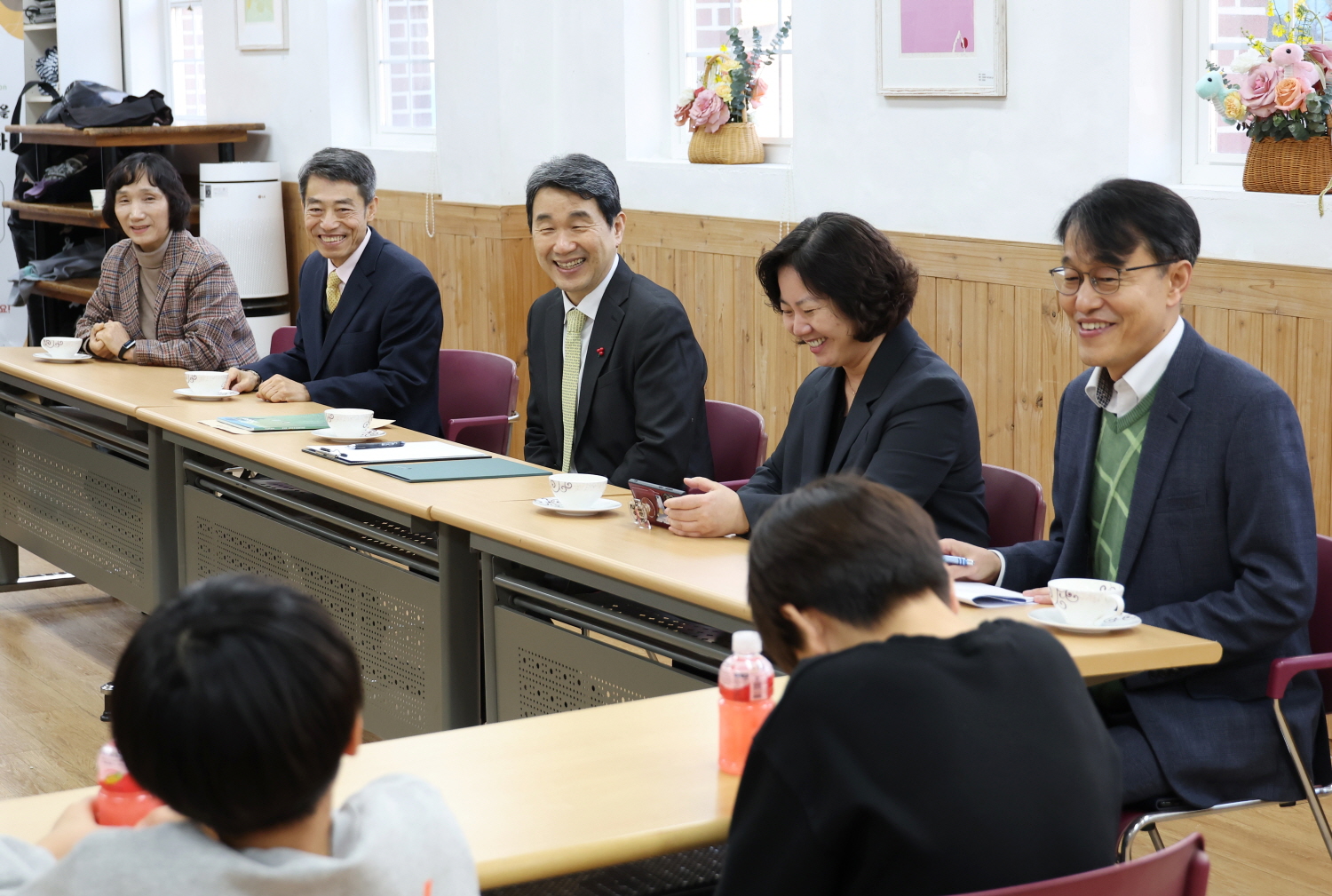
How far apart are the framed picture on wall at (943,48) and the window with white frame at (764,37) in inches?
30.9

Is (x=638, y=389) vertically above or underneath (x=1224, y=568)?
above

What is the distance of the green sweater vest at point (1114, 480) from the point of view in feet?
7.98

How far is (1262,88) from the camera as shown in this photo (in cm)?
363

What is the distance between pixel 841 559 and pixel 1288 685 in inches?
47.6

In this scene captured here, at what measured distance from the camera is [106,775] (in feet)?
4.88

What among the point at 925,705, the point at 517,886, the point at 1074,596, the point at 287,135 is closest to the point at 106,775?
the point at 517,886

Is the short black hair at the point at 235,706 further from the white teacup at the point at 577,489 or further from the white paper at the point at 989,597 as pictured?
the white teacup at the point at 577,489

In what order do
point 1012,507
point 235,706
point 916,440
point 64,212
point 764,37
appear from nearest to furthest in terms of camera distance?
point 235,706 < point 916,440 < point 1012,507 < point 764,37 < point 64,212

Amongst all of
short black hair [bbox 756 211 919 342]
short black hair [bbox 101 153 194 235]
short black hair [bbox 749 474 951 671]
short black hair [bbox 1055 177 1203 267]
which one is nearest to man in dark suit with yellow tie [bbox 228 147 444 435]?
short black hair [bbox 101 153 194 235]

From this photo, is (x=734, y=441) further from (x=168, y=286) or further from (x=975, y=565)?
(x=168, y=286)

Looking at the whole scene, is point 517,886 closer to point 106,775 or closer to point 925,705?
point 106,775

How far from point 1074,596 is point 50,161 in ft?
23.2

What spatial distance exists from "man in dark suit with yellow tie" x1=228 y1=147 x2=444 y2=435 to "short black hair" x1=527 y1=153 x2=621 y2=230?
793 millimetres

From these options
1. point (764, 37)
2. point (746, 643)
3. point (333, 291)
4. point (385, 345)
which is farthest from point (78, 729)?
point (764, 37)
